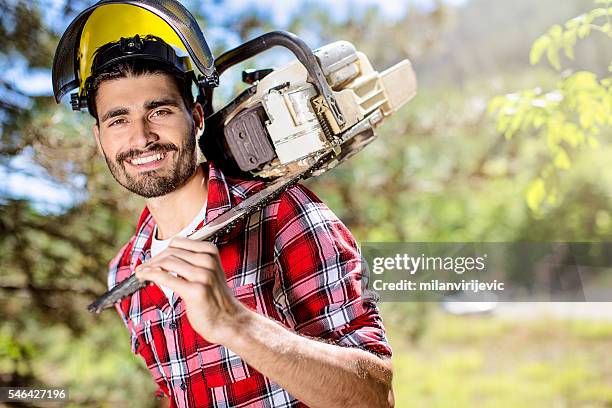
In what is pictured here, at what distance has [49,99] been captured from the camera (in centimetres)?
247

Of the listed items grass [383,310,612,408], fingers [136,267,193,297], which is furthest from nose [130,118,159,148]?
grass [383,310,612,408]

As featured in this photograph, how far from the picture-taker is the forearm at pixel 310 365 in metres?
0.86

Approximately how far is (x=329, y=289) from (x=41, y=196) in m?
1.76

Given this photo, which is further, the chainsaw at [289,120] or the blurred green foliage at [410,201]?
the blurred green foliage at [410,201]

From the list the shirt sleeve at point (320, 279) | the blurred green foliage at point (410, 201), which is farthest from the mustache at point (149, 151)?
the blurred green foliage at point (410, 201)

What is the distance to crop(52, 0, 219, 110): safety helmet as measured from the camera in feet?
3.89

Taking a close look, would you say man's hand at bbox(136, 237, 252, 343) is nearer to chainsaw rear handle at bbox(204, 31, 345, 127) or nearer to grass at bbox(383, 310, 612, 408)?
chainsaw rear handle at bbox(204, 31, 345, 127)

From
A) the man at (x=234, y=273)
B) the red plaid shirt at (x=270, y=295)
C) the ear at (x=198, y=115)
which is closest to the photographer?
the man at (x=234, y=273)

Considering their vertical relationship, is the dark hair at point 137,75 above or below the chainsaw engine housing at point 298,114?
above

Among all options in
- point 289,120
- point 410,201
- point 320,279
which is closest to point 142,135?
point 289,120

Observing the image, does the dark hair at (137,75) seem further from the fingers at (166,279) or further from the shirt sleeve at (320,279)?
the fingers at (166,279)

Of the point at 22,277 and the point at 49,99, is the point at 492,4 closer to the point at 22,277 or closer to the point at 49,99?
the point at 49,99

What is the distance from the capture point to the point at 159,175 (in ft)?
3.98

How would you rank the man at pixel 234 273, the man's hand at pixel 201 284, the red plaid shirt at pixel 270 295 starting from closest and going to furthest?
the man's hand at pixel 201 284 < the man at pixel 234 273 < the red plaid shirt at pixel 270 295
